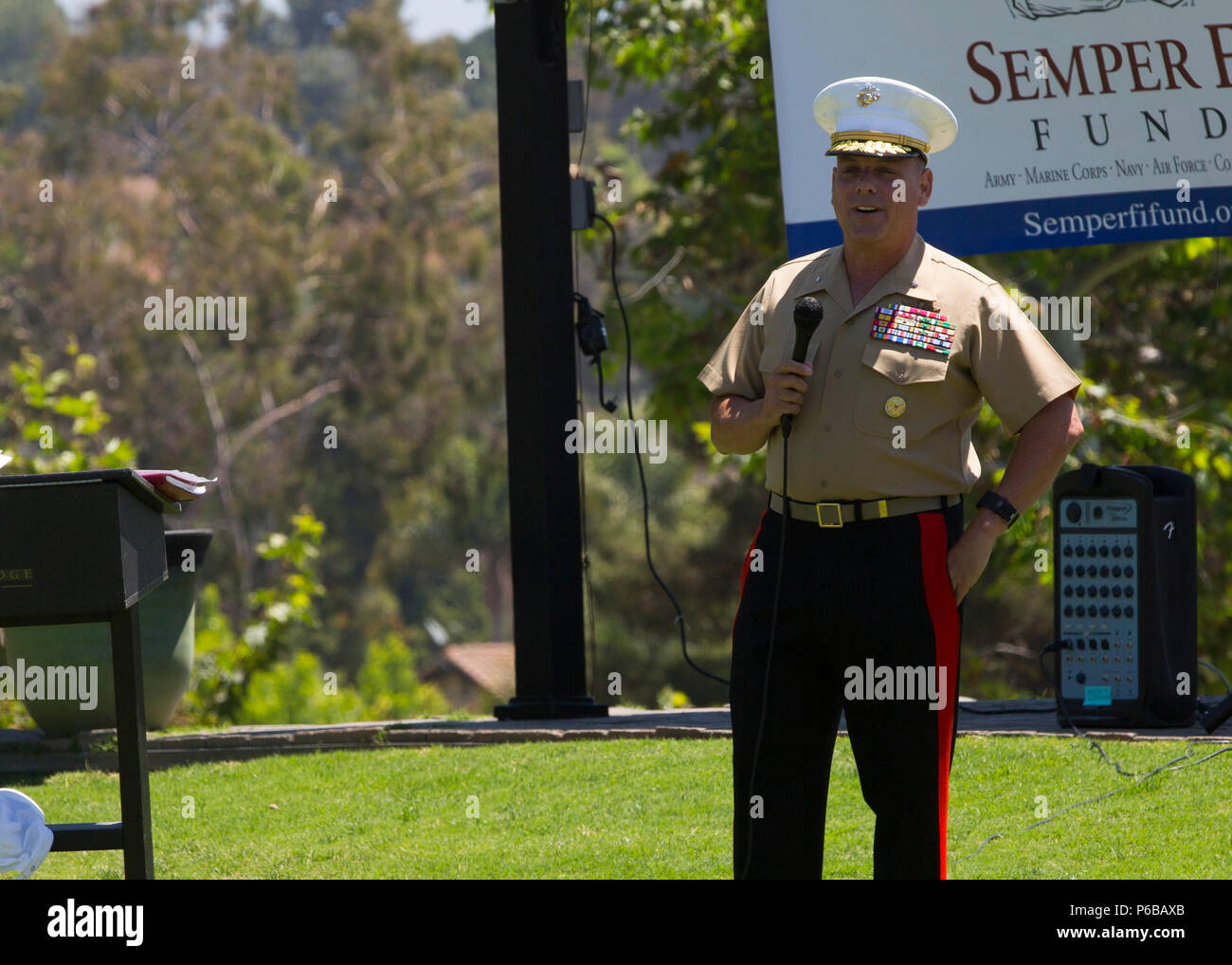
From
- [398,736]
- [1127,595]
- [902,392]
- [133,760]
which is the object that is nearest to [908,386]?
[902,392]

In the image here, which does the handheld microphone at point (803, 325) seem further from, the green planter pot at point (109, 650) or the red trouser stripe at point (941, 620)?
the green planter pot at point (109, 650)

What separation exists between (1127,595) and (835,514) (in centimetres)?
311

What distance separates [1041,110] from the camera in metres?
7.72

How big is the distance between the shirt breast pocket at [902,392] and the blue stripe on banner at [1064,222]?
12.4 ft

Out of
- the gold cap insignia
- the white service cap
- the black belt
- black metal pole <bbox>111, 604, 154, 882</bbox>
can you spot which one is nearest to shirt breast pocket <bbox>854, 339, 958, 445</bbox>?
the black belt

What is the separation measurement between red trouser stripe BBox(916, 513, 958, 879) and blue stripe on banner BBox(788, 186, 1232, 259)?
3.89 meters

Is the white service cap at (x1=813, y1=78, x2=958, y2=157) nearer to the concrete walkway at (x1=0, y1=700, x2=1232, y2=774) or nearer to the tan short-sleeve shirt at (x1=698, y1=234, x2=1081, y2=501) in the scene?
the tan short-sleeve shirt at (x1=698, y1=234, x2=1081, y2=501)

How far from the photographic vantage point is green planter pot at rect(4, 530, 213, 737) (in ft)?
25.8

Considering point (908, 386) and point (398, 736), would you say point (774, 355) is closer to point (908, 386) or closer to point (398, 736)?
point (908, 386)

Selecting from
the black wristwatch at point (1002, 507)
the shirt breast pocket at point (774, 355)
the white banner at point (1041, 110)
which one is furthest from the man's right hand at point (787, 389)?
the white banner at point (1041, 110)
